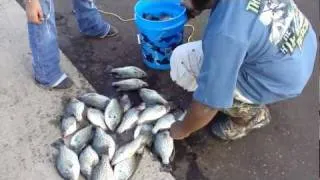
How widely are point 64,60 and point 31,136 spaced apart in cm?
75

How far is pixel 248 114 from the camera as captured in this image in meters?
2.92

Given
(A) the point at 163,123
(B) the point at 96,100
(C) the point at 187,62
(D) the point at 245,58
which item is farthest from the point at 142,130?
(D) the point at 245,58

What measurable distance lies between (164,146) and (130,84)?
61cm

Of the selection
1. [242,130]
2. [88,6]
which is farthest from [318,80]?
[88,6]

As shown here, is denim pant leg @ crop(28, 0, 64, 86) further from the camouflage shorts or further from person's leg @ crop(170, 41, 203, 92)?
the camouflage shorts

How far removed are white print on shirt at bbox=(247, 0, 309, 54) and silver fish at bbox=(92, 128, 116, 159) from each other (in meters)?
1.22

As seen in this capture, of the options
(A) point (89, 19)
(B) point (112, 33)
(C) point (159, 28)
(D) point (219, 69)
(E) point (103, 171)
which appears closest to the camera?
(D) point (219, 69)

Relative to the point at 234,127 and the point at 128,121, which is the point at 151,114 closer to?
the point at 128,121

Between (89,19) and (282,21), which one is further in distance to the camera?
(89,19)

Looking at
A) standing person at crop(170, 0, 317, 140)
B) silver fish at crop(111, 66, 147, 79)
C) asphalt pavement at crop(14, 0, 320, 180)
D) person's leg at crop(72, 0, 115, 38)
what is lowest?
asphalt pavement at crop(14, 0, 320, 180)

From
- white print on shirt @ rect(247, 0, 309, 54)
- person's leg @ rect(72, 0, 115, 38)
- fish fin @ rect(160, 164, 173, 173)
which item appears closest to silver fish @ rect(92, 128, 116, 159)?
fish fin @ rect(160, 164, 173, 173)

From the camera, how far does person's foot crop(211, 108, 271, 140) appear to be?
3.01m

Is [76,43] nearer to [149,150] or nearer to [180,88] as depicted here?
[180,88]

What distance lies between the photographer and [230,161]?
292cm
